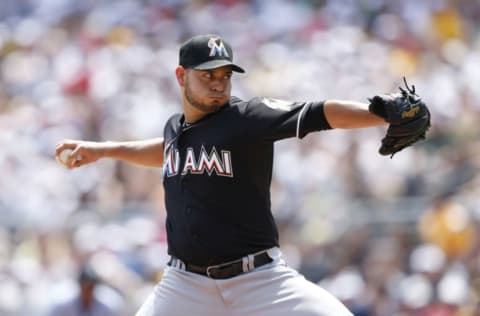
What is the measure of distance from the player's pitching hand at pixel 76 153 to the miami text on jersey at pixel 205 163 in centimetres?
74

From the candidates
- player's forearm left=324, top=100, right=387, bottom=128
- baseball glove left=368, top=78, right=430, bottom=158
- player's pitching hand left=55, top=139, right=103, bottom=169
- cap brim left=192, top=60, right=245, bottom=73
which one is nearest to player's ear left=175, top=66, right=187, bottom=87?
cap brim left=192, top=60, right=245, bottom=73

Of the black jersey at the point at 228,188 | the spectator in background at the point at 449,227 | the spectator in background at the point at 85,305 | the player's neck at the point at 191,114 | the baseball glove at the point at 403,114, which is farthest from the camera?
the spectator in background at the point at 449,227

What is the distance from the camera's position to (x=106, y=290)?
7906mm

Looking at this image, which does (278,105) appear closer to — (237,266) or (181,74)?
(181,74)

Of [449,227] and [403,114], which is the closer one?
[403,114]

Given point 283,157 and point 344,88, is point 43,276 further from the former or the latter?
point 344,88

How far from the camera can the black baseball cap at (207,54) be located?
5117mm

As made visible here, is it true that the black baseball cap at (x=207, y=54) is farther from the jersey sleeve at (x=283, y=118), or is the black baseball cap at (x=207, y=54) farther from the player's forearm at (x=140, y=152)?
the player's forearm at (x=140, y=152)

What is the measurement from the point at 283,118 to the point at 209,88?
50 cm

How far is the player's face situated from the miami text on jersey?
214 millimetres

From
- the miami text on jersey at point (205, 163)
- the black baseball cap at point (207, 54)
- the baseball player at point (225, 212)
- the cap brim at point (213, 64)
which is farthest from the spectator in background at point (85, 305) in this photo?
the cap brim at point (213, 64)

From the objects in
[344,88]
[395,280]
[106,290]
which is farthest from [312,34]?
[106,290]

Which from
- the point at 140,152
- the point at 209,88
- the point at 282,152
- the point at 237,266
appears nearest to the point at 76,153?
the point at 140,152

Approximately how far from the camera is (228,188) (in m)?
5.04
